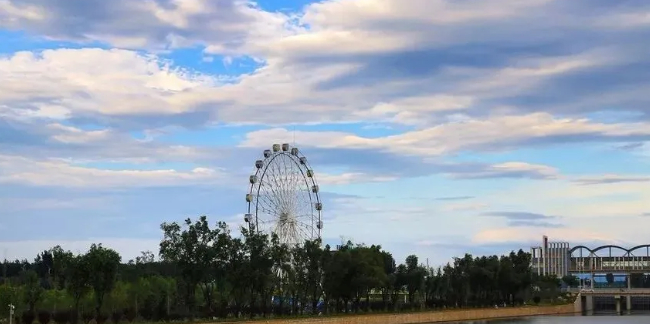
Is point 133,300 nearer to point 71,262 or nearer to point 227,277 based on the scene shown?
point 227,277

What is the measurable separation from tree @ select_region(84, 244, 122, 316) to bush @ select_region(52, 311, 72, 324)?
1.78m

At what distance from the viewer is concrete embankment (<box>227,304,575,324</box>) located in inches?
2894

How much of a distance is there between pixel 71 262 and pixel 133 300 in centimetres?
1825

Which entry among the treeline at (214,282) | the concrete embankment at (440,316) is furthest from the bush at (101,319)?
the concrete embankment at (440,316)

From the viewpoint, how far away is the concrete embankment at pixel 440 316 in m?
73.5

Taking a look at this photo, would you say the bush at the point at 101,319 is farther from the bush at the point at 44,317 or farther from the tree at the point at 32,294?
the tree at the point at 32,294

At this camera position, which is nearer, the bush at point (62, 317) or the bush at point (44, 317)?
the bush at point (44, 317)

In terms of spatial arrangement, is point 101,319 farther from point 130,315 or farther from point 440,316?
point 440,316

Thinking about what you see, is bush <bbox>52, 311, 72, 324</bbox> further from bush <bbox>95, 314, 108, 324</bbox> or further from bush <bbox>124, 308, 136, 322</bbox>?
bush <bbox>124, 308, 136, 322</bbox>

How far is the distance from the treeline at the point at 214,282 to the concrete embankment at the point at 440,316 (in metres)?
3.15

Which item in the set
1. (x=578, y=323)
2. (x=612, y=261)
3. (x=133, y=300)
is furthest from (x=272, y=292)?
(x=612, y=261)

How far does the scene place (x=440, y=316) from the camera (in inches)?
3907

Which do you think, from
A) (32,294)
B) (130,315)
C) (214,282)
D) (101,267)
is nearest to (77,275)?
(101,267)

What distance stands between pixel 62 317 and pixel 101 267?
3817 millimetres
